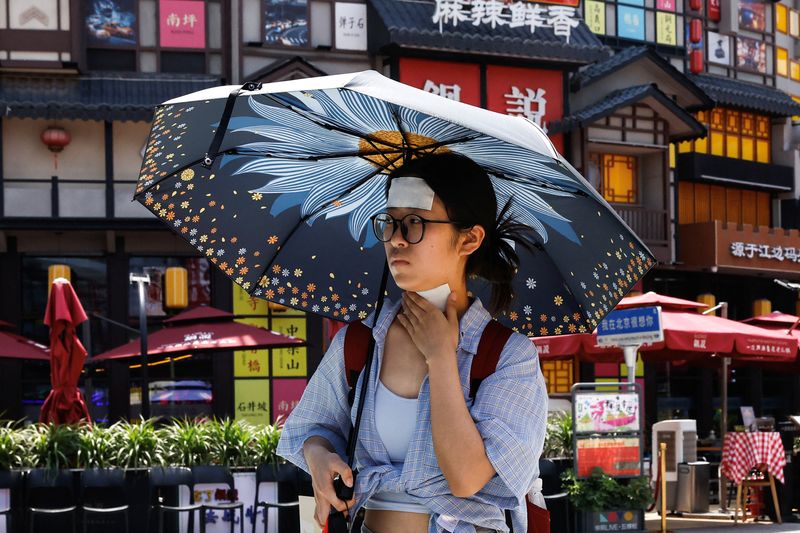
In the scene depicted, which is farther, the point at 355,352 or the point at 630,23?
the point at 630,23

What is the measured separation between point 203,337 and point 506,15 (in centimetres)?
1206

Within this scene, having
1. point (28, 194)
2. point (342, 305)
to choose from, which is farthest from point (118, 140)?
point (342, 305)

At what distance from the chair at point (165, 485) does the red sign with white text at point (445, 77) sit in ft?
51.5

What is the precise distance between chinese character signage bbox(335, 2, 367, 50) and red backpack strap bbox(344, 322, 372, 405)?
23236 mm

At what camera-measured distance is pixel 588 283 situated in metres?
4.04

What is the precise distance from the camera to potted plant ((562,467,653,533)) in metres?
12.6

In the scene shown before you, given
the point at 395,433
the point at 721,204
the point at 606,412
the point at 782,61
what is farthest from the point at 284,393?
the point at 395,433

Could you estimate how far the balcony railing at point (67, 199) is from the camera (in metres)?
24.0

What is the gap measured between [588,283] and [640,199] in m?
26.6

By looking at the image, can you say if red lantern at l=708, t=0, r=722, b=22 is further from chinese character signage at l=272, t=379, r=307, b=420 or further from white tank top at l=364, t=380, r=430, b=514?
white tank top at l=364, t=380, r=430, b=514

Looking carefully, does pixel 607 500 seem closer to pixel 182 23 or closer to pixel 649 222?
pixel 182 23

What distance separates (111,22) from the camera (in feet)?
81.8

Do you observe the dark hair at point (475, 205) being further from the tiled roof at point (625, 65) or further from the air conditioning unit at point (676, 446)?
the tiled roof at point (625, 65)

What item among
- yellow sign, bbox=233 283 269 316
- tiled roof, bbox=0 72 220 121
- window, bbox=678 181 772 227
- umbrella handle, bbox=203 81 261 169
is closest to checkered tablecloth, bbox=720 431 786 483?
yellow sign, bbox=233 283 269 316
